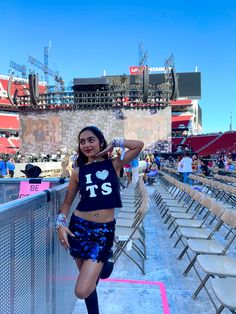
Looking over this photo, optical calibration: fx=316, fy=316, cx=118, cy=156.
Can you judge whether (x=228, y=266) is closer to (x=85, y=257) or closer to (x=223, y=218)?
(x=223, y=218)

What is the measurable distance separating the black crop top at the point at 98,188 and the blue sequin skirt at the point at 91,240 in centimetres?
12

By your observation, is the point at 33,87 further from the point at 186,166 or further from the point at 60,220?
the point at 60,220

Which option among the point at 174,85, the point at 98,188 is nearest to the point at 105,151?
the point at 98,188

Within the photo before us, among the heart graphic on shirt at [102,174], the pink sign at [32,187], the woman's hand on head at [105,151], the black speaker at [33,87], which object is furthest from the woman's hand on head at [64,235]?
the black speaker at [33,87]

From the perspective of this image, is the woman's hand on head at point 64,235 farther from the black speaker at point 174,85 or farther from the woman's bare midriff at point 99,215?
the black speaker at point 174,85

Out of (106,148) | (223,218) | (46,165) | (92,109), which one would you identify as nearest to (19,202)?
(106,148)

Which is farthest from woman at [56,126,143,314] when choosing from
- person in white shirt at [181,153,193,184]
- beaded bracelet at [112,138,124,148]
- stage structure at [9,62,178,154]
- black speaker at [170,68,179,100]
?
stage structure at [9,62,178,154]

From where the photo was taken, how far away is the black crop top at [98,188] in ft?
7.06

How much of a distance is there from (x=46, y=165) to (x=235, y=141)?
85.4 feet

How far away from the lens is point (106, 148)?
232cm

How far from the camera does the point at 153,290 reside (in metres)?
3.38

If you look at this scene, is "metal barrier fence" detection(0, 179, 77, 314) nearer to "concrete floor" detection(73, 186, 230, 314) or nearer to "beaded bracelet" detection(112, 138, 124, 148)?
"beaded bracelet" detection(112, 138, 124, 148)

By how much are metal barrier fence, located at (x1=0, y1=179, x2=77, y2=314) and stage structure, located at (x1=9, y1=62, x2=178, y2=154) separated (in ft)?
115

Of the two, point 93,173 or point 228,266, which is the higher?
point 93,173
